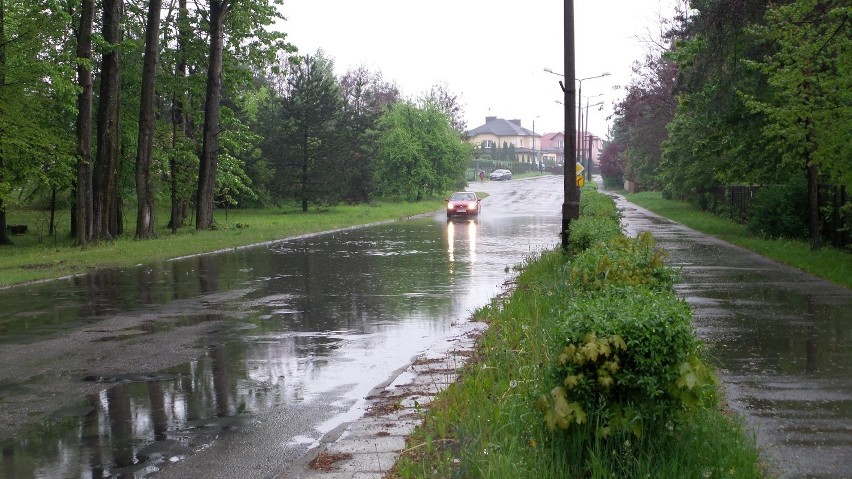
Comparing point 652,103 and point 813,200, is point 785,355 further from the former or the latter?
point 652,103

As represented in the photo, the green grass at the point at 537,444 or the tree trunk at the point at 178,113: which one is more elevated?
the tree trunk at the point at 178,113

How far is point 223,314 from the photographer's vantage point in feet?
46.4

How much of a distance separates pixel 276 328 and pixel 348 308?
2229mm

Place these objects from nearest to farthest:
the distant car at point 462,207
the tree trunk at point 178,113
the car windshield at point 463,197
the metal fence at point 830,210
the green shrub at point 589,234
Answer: the green shrub at point 589,234
the metal fence at point 830,210
the tree trunk at point 178,113
the distant car at point 462,207
the car windshield at point 463,197

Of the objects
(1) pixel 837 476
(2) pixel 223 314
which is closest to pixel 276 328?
(2) pixel 223 314

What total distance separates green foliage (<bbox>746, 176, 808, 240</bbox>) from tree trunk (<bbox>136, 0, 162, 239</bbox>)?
19.8 m

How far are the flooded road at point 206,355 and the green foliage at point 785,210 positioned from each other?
357 inches

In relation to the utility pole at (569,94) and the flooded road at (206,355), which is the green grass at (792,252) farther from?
the flooded road at (206,355)

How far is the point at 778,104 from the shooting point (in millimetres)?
23797

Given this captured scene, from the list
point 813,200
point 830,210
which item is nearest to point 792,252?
point 830,210

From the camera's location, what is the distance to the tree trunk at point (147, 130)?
103 feet

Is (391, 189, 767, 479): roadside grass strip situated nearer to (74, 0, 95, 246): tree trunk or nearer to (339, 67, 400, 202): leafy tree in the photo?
(74, 0, 95, 246): tree trunk

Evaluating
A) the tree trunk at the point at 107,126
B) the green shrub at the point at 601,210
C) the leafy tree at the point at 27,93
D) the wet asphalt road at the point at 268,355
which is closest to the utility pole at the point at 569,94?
the green shrub at the point at 601,210

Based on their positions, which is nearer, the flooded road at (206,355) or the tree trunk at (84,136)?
the flooded road at (206,355)
